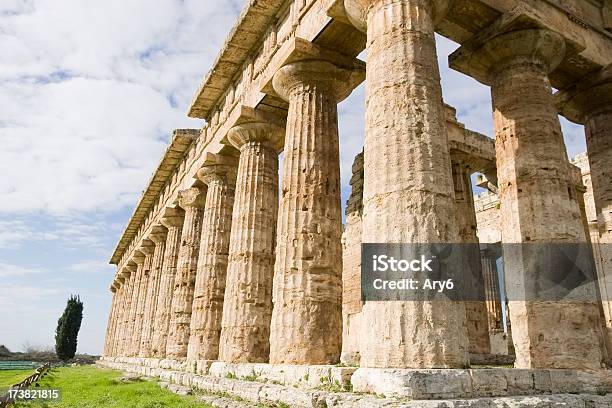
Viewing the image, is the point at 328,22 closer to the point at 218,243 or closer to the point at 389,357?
the point at 389,357

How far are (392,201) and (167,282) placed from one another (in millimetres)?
16684

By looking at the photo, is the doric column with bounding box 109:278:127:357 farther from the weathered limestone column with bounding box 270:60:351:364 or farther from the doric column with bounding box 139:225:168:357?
the weathered limestone column with bounding box 270:60:351:364

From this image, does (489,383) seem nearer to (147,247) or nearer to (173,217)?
(173,217)

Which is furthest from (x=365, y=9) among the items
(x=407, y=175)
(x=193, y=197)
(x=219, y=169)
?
(x=193, y=197)

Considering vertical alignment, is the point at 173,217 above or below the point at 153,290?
above

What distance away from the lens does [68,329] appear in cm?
6381

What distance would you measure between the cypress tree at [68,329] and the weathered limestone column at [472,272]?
6299 centimetres

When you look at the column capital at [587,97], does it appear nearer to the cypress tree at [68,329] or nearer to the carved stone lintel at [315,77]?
the carved stone lintel at [315,77]

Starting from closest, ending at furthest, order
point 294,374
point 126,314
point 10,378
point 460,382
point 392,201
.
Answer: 1. point 460,382
2. point 392,201
3. point 294,374
4. point 10,378
5. point 126,314

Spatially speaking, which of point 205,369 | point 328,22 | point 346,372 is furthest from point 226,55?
point 346,372

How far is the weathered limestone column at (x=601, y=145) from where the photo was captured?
10453mm

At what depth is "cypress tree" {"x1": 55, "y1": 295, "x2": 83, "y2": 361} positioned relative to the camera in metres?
62.8

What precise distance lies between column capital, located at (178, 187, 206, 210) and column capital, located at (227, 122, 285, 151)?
218 inches

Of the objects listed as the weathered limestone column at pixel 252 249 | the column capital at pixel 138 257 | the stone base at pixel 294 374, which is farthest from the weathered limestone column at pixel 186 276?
the column capital at pixel 138 257
